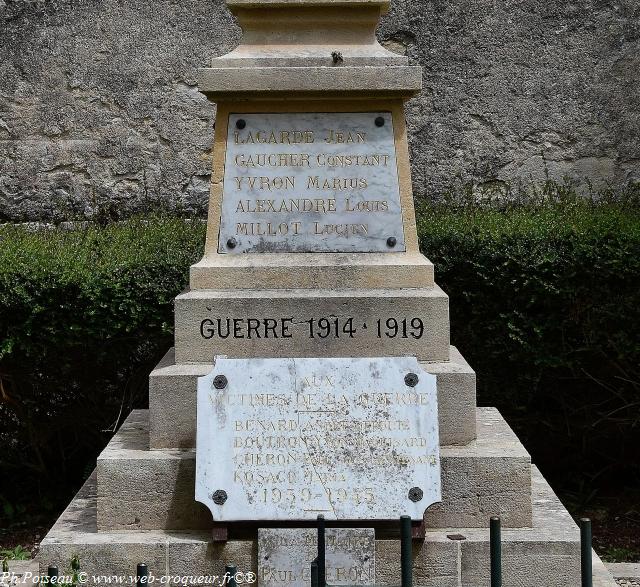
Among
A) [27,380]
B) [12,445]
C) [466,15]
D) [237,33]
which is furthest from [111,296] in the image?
[466,15]

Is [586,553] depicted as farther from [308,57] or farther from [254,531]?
[308,57]

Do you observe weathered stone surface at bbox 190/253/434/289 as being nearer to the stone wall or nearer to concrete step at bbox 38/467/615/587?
concrete step at bbox 38/467/615/587

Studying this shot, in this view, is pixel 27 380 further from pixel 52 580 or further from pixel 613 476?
pixel 52 580

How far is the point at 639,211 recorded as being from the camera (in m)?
7.04

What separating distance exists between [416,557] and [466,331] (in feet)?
7.17

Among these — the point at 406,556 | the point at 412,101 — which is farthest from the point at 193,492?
the point at 412,101

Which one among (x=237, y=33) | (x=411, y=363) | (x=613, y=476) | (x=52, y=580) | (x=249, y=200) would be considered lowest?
(x=613, y=476)

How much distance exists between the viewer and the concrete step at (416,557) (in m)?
4.24

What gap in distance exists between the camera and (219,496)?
4.29 m

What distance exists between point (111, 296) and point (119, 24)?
9.54ft

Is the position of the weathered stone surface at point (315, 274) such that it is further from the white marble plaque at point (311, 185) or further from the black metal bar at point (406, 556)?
the black metal bar at point (406, 556)

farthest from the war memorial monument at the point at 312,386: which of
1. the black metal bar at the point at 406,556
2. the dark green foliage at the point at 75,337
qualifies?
the black metal bar at the point at 406,556

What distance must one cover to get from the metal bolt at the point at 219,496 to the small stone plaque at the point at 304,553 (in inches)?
6.8

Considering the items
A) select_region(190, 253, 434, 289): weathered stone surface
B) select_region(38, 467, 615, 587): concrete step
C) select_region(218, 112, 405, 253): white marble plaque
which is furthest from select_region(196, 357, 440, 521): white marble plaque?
select_region(218, 112, 405, 253): white marble plaque
